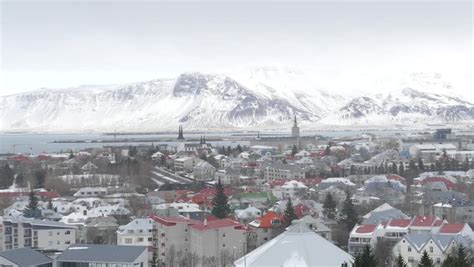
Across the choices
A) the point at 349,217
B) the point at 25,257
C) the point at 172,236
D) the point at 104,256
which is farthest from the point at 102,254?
the point at 349,217

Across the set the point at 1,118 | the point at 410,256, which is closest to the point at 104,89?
the point at 1,118

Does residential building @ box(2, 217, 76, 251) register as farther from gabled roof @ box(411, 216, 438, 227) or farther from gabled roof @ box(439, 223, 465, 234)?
gabled roof @ box(439, 223, 465, 234)

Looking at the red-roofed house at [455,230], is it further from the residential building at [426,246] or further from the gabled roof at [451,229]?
the residential building at [426,246]

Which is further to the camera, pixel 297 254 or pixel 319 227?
pixel 319 227

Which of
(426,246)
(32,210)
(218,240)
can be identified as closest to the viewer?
(426,246)

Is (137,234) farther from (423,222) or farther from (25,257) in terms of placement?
(423,222)
